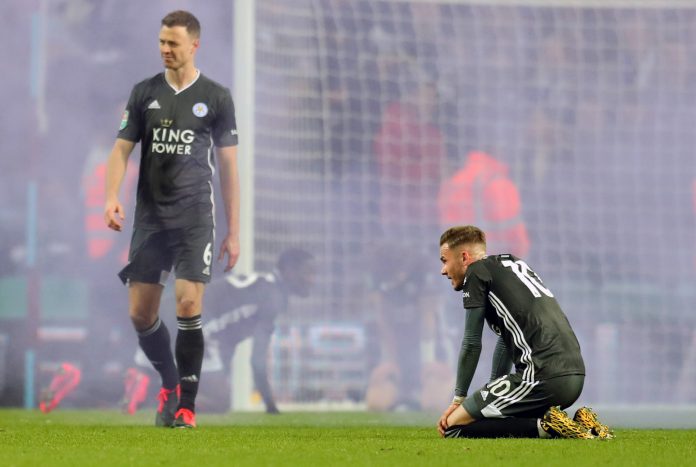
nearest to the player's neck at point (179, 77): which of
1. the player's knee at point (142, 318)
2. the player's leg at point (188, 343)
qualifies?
the player's leg at point (188, 343)

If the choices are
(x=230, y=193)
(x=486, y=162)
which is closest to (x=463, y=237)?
(x=230, y=193)

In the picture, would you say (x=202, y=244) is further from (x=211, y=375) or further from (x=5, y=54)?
(x=5, y=54)

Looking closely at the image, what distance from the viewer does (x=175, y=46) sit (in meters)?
6.41

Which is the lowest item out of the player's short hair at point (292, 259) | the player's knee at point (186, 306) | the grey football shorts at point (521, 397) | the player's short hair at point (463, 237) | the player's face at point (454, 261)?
the grey football shorts at point (521, 397)

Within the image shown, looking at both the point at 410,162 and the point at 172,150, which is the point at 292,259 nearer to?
the point at 410,162

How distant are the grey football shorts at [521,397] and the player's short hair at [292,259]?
5.54 m

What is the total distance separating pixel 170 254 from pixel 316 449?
6.98 feet

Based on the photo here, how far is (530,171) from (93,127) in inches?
176

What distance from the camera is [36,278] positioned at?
12.1 m

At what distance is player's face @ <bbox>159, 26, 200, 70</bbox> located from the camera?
6391mm

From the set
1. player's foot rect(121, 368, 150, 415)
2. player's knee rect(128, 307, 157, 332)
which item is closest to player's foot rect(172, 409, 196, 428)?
player's knee rect(128, 307, 157, 332)

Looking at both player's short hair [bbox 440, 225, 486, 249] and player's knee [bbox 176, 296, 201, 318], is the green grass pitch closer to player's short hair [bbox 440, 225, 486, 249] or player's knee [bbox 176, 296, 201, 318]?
player's knee [bbox 176, 296, 201, 318]

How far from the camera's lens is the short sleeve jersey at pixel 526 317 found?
496cm

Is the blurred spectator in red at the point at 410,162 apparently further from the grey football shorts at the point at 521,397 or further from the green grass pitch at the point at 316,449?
the grey football shorts at the point at 521,397
